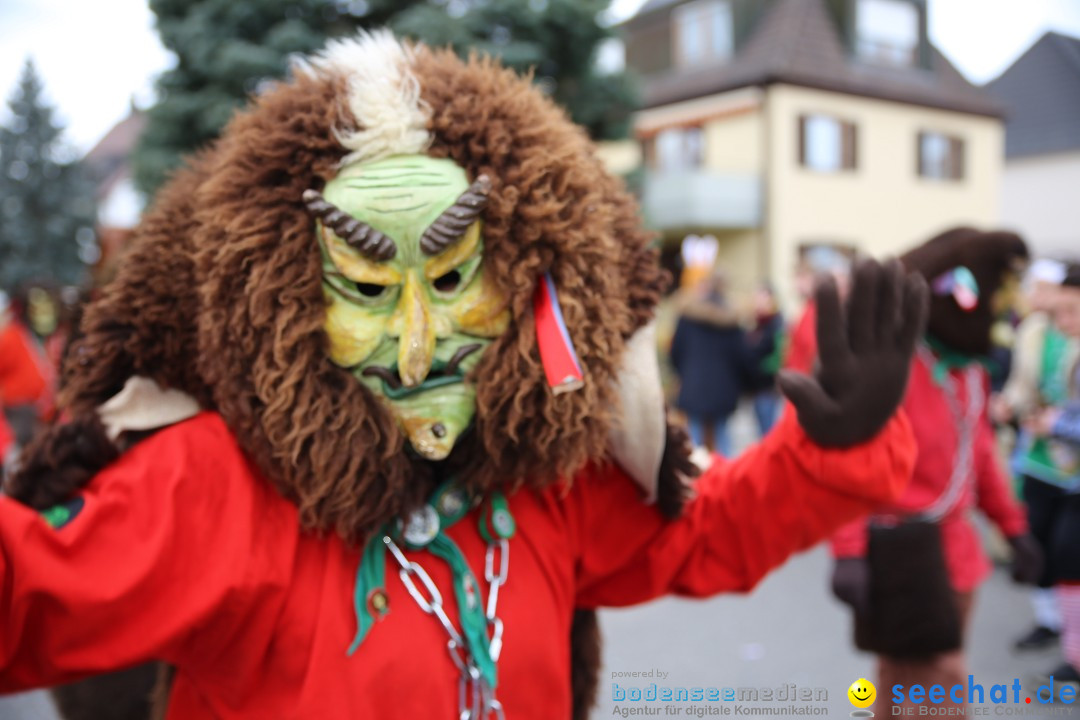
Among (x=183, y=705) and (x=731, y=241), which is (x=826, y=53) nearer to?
(x=731, y=241)

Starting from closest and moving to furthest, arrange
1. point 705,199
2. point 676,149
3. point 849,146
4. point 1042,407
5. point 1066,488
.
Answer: point 1066,488 < point 1042,407 < point 705,199 < point 849,146 < point 676,149

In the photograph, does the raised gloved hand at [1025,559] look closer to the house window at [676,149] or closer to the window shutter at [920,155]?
the house window at [676,149]

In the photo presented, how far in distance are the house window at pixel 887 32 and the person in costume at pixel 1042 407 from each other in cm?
1482

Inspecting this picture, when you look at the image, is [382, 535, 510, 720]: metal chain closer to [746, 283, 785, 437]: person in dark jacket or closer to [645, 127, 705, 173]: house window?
[746, 283, 785, 437]: person in dark jacket

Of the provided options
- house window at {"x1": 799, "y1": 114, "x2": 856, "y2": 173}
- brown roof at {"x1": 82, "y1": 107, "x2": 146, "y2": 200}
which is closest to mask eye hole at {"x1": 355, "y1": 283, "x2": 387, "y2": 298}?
brown roof at {"x1": 82, "y1": 107, "x2": 146, "y2": 200}

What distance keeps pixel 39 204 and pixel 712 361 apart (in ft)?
49.3

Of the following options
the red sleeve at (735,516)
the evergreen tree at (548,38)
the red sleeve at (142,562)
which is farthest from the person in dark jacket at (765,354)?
the red sleeve at (142,562)

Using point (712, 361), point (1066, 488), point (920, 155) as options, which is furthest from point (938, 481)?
point (920, 155)

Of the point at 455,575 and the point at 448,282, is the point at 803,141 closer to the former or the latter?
the point at 448,282

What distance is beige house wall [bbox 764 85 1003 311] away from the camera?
16.8 meters

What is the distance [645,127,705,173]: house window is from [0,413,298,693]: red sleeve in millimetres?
16421

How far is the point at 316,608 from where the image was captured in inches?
56.4

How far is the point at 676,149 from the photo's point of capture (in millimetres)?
17969

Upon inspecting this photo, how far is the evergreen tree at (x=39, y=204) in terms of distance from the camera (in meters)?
17.1
